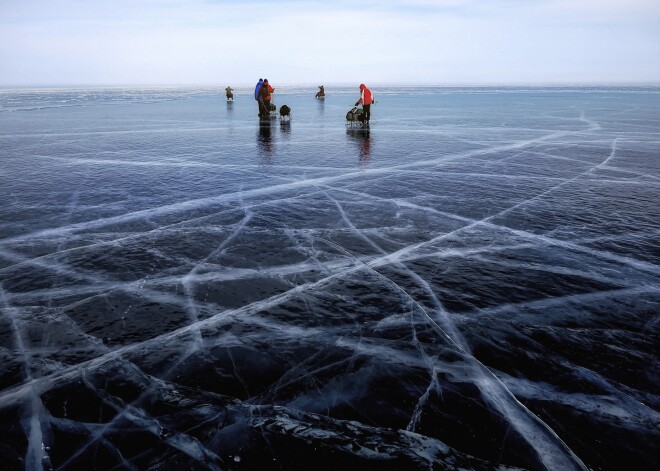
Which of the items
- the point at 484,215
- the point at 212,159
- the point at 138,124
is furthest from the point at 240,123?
the point at 484,215

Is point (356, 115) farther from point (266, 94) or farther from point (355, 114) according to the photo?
point (266, 94)

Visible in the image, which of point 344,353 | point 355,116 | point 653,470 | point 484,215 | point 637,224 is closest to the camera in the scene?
point 653,470

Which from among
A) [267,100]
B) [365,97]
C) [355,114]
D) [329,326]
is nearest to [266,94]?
[267,100]

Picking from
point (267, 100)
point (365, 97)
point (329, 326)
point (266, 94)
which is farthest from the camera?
point (267, 100)

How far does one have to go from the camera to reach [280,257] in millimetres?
7672

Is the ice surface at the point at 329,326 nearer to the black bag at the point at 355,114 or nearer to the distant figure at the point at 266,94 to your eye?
the black bag at the point at 355,114

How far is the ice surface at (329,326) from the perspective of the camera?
3826 mm

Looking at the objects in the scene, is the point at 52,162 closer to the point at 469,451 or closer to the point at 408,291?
the point at 408,291

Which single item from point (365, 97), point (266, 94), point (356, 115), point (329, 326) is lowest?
point (329, 326)

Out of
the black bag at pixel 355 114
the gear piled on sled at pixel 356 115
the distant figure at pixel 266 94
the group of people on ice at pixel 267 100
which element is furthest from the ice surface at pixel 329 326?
the distant figure at pixel 266 94

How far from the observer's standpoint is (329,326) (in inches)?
217

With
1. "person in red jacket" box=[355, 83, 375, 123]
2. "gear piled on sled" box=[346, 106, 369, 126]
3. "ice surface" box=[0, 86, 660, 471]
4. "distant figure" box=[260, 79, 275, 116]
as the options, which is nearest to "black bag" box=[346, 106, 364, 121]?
"gear piled on sled" box=[346, 106, 369, 126]

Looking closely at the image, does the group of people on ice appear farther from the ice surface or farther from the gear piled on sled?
the ice surface

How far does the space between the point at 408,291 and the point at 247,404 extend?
322 centimetres
